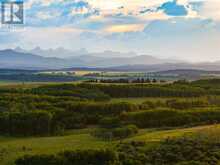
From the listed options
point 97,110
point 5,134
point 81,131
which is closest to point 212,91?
point 97,110

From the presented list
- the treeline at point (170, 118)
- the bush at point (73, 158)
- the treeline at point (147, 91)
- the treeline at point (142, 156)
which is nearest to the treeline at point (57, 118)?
the treeline at point (170, 118)

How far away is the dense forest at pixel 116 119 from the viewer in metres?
50.4

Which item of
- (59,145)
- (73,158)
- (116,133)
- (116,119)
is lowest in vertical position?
(59,145)

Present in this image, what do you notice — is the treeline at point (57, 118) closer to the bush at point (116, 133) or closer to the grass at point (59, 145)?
the grass at point (59, 145)

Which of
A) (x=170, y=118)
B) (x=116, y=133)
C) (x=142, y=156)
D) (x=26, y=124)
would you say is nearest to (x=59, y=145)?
(x=116, y=133)

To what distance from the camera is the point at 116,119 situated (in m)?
81.8

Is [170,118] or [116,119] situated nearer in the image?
[170,118]

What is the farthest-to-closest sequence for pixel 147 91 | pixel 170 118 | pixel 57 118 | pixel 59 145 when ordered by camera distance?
pixel 147 91 < pixel 57 118 < pixel 170 118 < pixel 59 145

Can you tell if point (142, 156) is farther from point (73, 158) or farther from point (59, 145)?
point (59, 145)

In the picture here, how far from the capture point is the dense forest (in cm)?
5038

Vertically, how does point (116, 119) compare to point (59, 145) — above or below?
above

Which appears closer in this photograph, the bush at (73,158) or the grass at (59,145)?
the bush at (73,158)

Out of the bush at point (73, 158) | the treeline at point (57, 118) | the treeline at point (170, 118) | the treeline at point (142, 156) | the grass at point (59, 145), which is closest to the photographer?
the treeline at point (142, 156)

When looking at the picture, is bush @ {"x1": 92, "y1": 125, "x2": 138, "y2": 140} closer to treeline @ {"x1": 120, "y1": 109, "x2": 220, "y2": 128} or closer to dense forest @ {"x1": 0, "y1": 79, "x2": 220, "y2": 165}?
dense forest @ {"x1": 0, "y1": 79, "x2": 220, "y2": 165}
